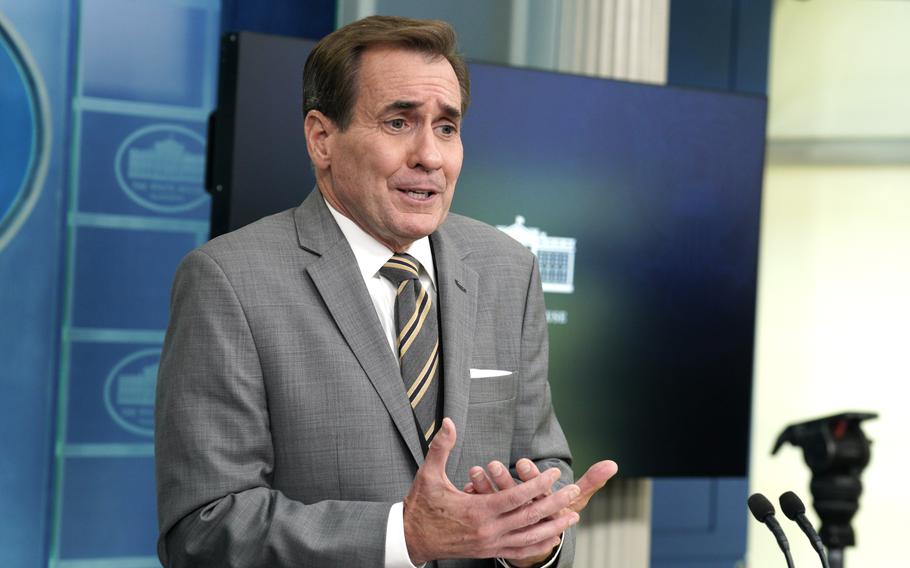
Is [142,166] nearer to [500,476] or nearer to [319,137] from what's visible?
[319,137]

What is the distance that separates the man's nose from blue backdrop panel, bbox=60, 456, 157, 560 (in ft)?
5.70

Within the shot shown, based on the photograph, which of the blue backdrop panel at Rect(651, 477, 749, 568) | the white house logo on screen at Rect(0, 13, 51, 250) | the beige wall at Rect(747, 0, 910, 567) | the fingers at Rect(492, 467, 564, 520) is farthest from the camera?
the beige wall at Rect(747, 0, 910, 567)

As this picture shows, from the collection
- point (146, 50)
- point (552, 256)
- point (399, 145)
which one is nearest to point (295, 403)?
point (399, 145)

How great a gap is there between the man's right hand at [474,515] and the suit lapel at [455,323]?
249 millimetres

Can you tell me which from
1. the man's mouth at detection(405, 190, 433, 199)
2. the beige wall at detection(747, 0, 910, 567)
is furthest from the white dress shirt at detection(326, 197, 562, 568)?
the beige wall at detection(747, 0, 910, 567)

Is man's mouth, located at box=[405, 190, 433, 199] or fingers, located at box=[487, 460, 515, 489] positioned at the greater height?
man's mouth, located at box=[405, 190, 433, 199]

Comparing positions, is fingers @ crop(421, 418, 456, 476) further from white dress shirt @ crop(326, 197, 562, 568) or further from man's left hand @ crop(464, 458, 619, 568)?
white dress shirt @ crop(326, 197, 562, 568)

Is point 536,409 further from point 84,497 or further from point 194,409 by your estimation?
point 84,497

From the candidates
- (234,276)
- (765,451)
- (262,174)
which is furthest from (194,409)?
(765,451)

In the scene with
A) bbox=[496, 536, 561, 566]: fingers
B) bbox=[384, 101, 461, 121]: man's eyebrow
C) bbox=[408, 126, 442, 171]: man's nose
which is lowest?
bbox=[496, 536, 561, 566]: fingers

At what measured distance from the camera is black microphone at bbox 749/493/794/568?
1570 mm

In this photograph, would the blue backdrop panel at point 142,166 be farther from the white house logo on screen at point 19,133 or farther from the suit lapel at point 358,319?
the suit lapel at point 358,319

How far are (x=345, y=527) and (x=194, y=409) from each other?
277mm

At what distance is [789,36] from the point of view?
15.5ft
